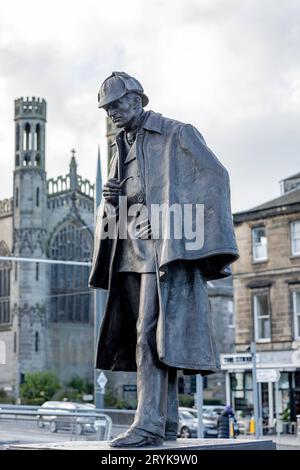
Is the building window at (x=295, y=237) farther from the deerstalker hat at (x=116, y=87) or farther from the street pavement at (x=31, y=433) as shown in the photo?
the deerstalker hat at (x=116, y=87)

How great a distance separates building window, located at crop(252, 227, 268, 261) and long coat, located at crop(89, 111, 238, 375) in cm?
3793

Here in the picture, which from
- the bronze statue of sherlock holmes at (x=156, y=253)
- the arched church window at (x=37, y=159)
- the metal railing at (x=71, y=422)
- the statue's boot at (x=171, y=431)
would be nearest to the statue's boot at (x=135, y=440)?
the bronze statue of sherlock holmes at (x=156, y=253)

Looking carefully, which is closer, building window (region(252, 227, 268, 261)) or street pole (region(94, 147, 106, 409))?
street pole (region(94, 147, 106, 409))

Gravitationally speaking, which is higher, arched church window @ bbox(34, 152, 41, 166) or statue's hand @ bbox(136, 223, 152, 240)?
arched church window @ bbox(34, 152, 41, 166)

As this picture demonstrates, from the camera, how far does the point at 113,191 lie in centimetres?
700

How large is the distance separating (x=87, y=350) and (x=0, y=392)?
Result: 8.74m

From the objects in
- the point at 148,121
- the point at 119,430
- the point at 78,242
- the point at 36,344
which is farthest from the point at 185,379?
the point at 148,121

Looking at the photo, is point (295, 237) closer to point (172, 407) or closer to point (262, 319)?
point (262, 319)

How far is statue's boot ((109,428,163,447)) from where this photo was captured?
615 centimetres

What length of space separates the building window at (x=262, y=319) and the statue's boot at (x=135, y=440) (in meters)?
38.4

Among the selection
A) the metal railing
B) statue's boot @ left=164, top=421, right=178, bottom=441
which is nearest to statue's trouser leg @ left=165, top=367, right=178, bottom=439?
statue's boot @ left=164, top=421, right=178, bottom=441

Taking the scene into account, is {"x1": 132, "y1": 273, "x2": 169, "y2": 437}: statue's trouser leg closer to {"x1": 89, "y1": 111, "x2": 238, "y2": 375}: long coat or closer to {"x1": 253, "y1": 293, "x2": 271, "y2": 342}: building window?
{"x1": 89, "y1": 111, "x2": 238, "y2": 375}: long coat

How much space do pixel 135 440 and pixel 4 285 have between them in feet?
258

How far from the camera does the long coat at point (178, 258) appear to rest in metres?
6.53
